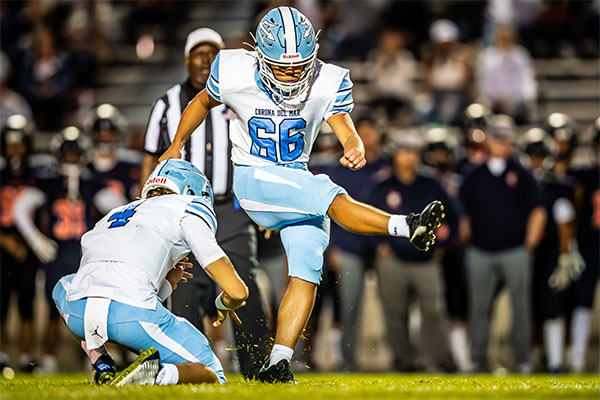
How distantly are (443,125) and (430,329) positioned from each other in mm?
3064

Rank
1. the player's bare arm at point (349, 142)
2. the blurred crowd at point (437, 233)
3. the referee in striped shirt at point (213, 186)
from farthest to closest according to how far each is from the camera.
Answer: the blurred crowd at point (437, 233) < the referee in striped shirt at point (213, 186) < the player's bare arm at point (349, 142)

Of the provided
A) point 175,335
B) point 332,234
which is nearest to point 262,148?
point 175,335

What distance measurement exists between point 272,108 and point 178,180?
0.62m

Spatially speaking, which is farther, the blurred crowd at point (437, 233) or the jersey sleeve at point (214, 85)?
the blurred crowd at point (437, 233)

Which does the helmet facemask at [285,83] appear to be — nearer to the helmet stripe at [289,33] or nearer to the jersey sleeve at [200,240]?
the helmet stripe at [289,33]

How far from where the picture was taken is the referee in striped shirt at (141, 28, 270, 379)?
5836 millimetres

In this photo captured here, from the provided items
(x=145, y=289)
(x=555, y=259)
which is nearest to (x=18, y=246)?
(x=555, y=259)

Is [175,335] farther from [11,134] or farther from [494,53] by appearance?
[494,53]

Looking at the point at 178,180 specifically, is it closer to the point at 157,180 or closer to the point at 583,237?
the point at 157,180

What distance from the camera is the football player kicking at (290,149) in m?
5.02

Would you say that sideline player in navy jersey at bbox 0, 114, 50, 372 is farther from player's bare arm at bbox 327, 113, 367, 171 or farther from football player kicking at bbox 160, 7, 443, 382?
player's bare arm at bbox 327, 113, 367, 171

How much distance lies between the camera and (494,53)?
38.5 ft

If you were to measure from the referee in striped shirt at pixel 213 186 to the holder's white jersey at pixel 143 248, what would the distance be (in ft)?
3.23

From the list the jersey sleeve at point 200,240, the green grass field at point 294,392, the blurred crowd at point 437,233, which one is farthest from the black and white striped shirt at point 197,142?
the blurred crowd at point 437,233
